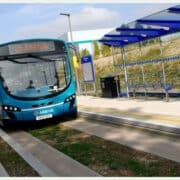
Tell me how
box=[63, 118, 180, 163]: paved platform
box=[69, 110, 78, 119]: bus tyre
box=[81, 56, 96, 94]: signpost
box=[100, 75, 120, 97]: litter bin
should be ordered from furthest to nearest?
box=[81, 56, 96, 94]: signpost, box=[100, 75, 120, 97]: litter bin, box=[69, 110, 78, 119]: bus tyre, box=[63, 118, 180, 163]: paved platform

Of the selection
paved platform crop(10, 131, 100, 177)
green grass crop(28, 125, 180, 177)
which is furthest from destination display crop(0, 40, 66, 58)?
green grass crop(28, 125, 180, 177)

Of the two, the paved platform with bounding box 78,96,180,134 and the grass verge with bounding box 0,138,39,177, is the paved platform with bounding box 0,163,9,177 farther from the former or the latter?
the paved platform with bounding box 78,96,180,134

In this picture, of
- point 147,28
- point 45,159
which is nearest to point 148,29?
point 147,28

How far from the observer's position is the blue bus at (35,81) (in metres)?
9.78

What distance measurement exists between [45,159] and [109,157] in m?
1.35

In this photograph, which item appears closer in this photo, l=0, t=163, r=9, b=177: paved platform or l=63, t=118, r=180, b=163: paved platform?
l=0, t=163, r=9, b=177: paved platform

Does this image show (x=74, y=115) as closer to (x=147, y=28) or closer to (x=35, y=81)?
(x=35, y=81)

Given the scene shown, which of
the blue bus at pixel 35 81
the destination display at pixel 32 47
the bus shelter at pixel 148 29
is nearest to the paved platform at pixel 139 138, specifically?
the blue bus at pixel 35 81

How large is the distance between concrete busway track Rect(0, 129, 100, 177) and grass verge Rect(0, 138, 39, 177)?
0.30 ft

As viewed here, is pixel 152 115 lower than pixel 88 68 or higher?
lower

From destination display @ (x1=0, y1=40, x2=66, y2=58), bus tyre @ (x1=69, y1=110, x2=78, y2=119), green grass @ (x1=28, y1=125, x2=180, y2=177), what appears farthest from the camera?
bus tyre @ (x1=69, y1=110, x2=78, y2=119)

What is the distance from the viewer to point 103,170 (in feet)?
17.0

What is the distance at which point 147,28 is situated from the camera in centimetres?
1094

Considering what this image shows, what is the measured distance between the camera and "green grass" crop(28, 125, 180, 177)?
4914 mm
